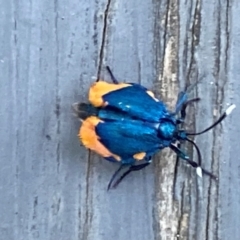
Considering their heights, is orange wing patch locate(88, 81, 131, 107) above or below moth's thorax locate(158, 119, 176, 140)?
above

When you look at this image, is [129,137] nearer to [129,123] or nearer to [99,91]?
[129,123]

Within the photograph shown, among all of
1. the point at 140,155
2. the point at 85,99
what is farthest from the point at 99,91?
the point at 140,155

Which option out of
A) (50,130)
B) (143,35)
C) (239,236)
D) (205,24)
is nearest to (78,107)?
(50,130)

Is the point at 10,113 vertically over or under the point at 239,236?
over

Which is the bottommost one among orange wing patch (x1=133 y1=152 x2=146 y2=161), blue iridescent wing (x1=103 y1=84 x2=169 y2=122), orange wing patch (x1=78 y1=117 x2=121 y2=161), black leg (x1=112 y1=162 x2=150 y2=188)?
black leg (x1=112 y1=162 x2=150 y2=188)

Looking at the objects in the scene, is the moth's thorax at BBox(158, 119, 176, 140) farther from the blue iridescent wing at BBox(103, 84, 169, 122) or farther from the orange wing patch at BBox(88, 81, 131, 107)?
the orange wing patch at BBox(88, 81, 131, 107)

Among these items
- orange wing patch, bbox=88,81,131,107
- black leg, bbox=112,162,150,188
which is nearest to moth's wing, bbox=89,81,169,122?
orange wing patch, bbox=88,81,131,107

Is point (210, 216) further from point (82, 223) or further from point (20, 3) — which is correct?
point (20, 3)
